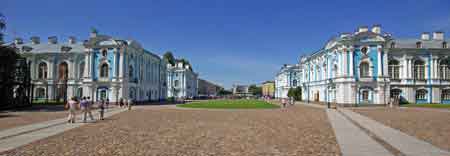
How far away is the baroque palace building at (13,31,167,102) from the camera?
45.3 metres

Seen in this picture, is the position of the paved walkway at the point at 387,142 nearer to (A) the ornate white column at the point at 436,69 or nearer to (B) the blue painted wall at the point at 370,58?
(B) the blue painted wall at the point at 370,58

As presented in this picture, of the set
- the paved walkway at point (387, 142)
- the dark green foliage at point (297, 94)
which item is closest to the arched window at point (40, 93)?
the dark green foliage at point (297, 94)

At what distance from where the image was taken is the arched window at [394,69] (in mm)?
48531

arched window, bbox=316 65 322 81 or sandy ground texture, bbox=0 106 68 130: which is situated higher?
arched window, bbox=316 65 322 81

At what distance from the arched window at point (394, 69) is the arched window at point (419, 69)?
2872 millimetres

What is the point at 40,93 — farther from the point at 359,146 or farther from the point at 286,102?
the point at 359,146

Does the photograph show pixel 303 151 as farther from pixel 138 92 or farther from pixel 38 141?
pixel 138 92

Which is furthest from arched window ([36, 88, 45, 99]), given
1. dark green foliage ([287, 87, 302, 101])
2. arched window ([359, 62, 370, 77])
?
arched window ([359, 62, 370, 77])

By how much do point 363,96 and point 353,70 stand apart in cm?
407

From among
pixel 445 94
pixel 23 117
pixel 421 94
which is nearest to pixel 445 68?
pixel 445 94

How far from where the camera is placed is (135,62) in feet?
163

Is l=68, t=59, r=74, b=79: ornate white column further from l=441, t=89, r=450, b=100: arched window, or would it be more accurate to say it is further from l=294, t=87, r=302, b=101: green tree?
l=441, t=89, r=450, b=100: arched window

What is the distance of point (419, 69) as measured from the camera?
48.8m

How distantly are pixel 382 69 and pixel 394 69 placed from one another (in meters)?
5.94
